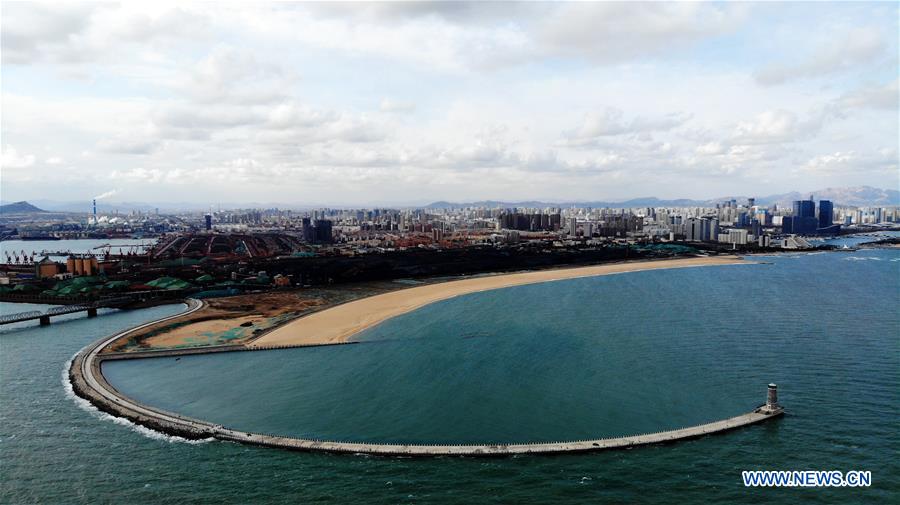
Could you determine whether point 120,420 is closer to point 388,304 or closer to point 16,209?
point 388,304

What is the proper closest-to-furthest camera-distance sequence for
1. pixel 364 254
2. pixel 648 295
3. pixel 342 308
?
Answer: pixel 342 308 → pixel 648 295 → pixel 364 254

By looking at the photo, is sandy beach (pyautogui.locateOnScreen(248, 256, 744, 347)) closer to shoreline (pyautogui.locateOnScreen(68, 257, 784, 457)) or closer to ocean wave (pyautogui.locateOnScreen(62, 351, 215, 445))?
ocean wave (pyautogui.locateOnScreen(62, 351, 215, 445))

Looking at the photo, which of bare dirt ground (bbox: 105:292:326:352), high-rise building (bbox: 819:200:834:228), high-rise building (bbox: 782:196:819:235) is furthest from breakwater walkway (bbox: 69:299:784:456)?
high-rise building (bbox: 819:200:834:228)

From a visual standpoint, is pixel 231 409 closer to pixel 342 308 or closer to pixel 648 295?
pixel 342 308

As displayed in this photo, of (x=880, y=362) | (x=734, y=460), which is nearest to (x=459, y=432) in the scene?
(x=734, y=460)

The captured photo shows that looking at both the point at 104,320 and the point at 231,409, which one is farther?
the point at 104,320

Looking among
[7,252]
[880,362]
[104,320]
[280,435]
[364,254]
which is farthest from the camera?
[7,252]
